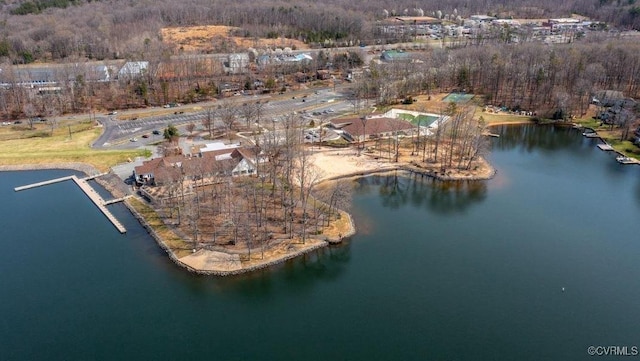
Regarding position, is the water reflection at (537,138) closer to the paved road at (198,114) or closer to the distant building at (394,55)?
the paved road at (198,114)

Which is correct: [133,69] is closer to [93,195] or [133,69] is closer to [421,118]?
[93,195]

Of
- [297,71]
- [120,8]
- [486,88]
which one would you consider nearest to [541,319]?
[486,88]

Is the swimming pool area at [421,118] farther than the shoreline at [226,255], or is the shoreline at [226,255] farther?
the swimming pool area at [421,118]

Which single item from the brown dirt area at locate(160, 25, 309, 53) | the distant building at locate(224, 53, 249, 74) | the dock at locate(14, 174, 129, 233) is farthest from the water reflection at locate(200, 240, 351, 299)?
the brown dirt area at locate(160, 25, 309, 53)

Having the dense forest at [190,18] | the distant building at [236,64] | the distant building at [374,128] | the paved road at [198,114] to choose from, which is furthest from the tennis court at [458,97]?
the dense forest at [190,18]

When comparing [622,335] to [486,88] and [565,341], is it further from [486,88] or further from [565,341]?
[486,88]

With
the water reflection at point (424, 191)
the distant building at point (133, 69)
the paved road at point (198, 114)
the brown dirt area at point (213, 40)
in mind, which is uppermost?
the brown dirt area at point (213, 40)
